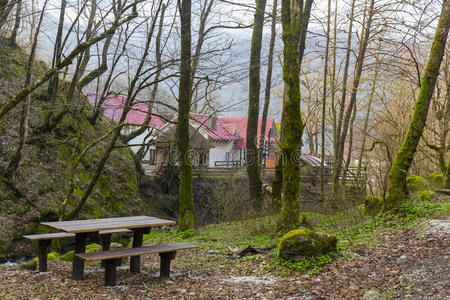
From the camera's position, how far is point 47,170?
1416 cm

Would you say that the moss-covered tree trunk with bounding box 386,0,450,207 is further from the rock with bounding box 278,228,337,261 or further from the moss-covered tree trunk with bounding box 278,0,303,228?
the rock with bounding box 278,228,337,261

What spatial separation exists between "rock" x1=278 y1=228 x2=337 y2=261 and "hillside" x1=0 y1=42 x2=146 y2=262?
266 inches

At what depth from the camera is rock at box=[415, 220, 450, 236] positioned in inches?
258

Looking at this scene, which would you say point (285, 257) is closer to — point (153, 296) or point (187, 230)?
point (153, 296)

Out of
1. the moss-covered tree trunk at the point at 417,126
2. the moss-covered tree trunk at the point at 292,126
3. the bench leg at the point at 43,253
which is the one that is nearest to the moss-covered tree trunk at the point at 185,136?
the moss-covered tree trunk at the point at 292,126

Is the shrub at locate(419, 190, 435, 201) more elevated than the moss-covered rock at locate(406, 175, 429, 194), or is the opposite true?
the moss-covered rock at locate(406, 175, 429, 194)

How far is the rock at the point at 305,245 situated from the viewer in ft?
20.7

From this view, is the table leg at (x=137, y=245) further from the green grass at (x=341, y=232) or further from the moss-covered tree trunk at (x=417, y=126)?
the moss-covered tree trunk at (x=417, y=126)

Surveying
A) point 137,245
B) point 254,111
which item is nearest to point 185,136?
point 254,111

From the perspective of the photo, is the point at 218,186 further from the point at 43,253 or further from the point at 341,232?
the point at 43,253

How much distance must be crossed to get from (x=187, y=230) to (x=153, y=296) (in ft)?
19.9

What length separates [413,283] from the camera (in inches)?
191

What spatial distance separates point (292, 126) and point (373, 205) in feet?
9.31

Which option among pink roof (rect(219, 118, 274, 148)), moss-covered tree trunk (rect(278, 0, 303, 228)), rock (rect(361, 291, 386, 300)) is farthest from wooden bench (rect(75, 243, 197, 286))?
pink roof (rect(219, 118, 274, 148))
